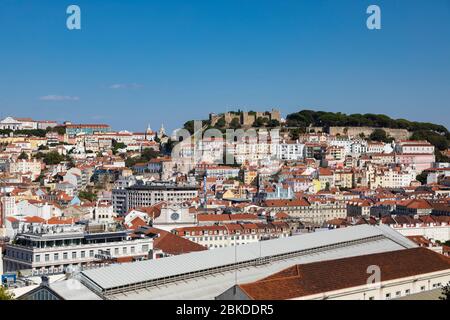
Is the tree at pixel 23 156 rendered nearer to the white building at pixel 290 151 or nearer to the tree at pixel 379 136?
the white building at pixel 290 151

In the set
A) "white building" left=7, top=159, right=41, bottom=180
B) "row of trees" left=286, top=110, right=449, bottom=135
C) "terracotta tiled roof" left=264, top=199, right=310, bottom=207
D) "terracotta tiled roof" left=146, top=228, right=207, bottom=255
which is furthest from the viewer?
"row of trees" left=286, top=110, right=449, bottom=135

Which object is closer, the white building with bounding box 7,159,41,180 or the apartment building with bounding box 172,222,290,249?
the apartment building with bounding box 172,222,290,249

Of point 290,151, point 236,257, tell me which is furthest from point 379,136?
point 236,257

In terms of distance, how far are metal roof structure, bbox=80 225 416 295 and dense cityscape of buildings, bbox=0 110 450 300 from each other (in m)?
0.02

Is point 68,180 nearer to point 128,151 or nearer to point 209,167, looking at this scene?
point 209,167

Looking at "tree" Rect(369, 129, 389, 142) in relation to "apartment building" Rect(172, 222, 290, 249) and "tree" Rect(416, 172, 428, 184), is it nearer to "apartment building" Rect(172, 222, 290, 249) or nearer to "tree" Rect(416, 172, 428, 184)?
"tree" Rect(416, 172, 428, 184)

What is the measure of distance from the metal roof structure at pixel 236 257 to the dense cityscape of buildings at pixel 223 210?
18 millimetres

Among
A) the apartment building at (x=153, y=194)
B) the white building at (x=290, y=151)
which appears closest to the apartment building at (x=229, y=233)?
the apartment building at (x=153, y=194)

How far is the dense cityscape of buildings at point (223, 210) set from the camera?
7246mm

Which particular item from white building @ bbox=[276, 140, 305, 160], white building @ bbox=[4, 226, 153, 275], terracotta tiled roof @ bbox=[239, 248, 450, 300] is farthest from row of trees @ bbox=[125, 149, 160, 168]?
terracotta tiled roof @ bbox=[239, 248, 450, 300]

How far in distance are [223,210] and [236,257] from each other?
12.1 m

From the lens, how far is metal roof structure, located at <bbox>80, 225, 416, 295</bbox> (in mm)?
6852

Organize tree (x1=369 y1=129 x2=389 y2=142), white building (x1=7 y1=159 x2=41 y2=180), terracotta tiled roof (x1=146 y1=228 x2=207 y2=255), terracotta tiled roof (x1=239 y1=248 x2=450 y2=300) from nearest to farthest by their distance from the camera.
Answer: terracotta tiled roof (x1=239 y1=248 x2=450 y2=300) → terracotta tiled roof (x1=146 y1=228 x2=207 y2=255) → white building (x1=7 y1=159 x2=41 y2=180) → tree (x1=369 y1=129 x2=389 y2=142)

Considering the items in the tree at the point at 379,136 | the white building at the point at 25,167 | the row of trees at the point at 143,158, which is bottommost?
the white building at the point at 25,167
